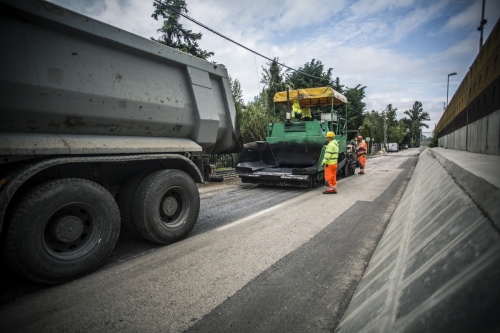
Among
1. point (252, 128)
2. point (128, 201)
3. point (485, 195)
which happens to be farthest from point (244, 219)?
point (252, 128)

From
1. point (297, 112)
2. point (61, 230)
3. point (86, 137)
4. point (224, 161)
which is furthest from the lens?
point (224, 161)

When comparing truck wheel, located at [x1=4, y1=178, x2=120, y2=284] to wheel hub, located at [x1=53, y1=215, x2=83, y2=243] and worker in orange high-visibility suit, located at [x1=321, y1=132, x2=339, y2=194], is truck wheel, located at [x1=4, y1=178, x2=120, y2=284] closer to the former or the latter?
wheel hub, located at [x1=53, y1=215, x2=83, y2=243]

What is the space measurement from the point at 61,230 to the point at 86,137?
3.28ft

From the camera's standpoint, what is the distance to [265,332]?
1.93 m

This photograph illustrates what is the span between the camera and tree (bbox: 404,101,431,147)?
90875 millimetres

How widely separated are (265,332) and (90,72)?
121 inches

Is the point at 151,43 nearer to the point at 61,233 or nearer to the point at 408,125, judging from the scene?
the point at 61,233

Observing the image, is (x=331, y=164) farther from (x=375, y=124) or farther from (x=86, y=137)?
(x=375, y=124)

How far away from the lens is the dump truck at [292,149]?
25.7 ft

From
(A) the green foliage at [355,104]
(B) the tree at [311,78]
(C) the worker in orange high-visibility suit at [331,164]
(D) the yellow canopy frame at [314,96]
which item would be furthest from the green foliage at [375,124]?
(C) the worker in orange high-visibility suit at [331,164]

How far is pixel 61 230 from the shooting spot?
106 inches

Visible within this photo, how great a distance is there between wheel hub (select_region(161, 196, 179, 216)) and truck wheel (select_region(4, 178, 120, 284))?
0.73 m

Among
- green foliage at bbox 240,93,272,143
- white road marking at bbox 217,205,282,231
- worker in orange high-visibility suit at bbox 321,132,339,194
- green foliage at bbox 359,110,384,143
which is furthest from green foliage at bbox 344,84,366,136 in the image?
green foliage at bbox 359,110,384,143

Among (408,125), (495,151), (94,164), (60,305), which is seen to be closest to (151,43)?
(94,164)
